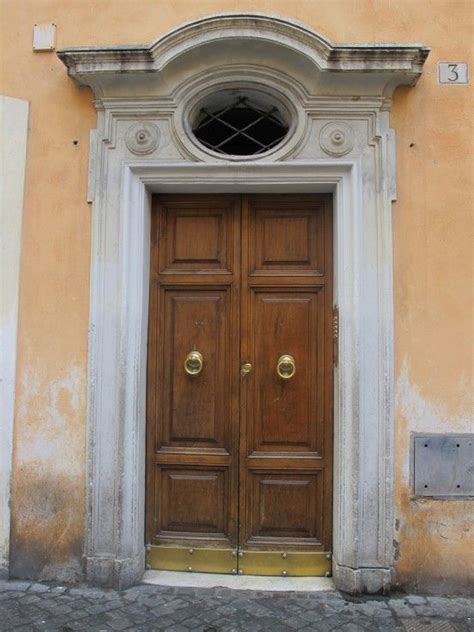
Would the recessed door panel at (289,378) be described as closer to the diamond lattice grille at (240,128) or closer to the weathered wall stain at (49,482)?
the diamond lattice grille at (240,128)

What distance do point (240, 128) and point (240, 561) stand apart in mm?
3157

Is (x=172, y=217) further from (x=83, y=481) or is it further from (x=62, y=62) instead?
(x=83, y=481)

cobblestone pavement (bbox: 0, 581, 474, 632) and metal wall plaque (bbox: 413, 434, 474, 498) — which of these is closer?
cobblestone pavement (bbox: 0, 581, 474, 632)

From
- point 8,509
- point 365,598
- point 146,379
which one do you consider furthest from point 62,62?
point 365,598

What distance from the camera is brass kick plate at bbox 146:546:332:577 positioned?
13.1 feet

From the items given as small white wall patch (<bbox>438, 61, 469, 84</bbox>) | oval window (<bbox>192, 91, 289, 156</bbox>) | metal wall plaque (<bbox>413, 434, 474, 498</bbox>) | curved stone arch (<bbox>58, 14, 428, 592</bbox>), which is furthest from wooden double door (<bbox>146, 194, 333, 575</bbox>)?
small white wall patch (<bbox>438, 61, 469, 84</bbox>)

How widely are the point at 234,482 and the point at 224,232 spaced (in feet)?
5.88

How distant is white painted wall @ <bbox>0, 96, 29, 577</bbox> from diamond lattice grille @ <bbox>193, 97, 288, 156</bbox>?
128cm

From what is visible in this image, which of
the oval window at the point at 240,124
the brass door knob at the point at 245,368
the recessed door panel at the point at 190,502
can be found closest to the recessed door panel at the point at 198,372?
the brass door knob at the point at 245,368

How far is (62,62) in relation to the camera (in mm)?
4023

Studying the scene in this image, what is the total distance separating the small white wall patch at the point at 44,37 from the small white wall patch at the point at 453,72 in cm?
272

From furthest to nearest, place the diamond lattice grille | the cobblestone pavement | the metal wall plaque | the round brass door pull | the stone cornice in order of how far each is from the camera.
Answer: the diamond lattice grille, the round brass door pull, the metal wall plaque, the stone cornice, the cobblestone pavement

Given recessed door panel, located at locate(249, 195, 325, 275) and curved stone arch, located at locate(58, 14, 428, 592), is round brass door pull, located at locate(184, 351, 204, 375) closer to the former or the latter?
curved stone arch, located at locate(58, 14, 428, 592)

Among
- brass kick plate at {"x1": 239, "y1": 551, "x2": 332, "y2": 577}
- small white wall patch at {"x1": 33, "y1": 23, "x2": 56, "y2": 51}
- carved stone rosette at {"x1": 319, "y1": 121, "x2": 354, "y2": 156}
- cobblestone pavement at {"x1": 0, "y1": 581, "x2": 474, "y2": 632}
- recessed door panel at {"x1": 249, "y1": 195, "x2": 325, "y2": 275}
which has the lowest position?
cobblestone pavement at {"x1": 0, "y1": 581, "x2": 474, "y2": 632}
